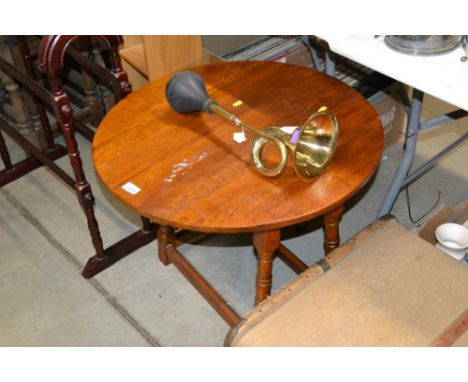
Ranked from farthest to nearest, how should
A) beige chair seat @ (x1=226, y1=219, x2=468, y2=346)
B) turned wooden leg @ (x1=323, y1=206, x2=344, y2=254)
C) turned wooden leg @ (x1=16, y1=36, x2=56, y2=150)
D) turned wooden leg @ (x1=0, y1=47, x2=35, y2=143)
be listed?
turned wooden leg @ (x1=16, y1=36, x2=56, y2=150)
turned wooden leg @ (x1=0, y1=47, x2=35, y2=143)
turned wooden leg @ (x1=323, y1=206, x2=344, y2=254)
beige chair seat @ (x1=226, y1=219, x2=468, y2=346)

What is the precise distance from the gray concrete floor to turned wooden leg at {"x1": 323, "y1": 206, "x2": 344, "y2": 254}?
31 cm

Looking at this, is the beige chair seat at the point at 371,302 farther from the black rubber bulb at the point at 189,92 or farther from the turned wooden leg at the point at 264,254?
the black rubber bulb at the point at 189,92

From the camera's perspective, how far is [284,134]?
1647 millimetres

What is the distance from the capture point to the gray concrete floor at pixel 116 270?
212cm

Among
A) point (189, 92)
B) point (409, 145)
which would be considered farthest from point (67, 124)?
point (409, 145)

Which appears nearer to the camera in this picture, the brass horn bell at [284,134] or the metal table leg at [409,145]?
the brass horn bell at [284,134]

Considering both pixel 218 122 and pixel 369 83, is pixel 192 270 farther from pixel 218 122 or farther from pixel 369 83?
pixel 369 83

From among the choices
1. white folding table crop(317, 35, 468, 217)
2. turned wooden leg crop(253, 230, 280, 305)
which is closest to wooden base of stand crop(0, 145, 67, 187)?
turned wooden leg crop(253, 230, 280, 305)

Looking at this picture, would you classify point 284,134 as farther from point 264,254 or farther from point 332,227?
point 332,227

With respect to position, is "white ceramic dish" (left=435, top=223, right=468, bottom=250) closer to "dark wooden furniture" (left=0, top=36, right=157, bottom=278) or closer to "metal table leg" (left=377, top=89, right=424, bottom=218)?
"metal table leg" (left=377, top=89, right=424, bottom=218)

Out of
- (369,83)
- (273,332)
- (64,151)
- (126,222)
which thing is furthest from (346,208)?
(64,151)

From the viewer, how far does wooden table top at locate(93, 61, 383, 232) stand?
5.09 feet

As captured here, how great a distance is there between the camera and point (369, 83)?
253 cm

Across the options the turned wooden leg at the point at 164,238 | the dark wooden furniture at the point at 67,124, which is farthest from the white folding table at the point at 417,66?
the turned wooden leg at the point at 164,238
